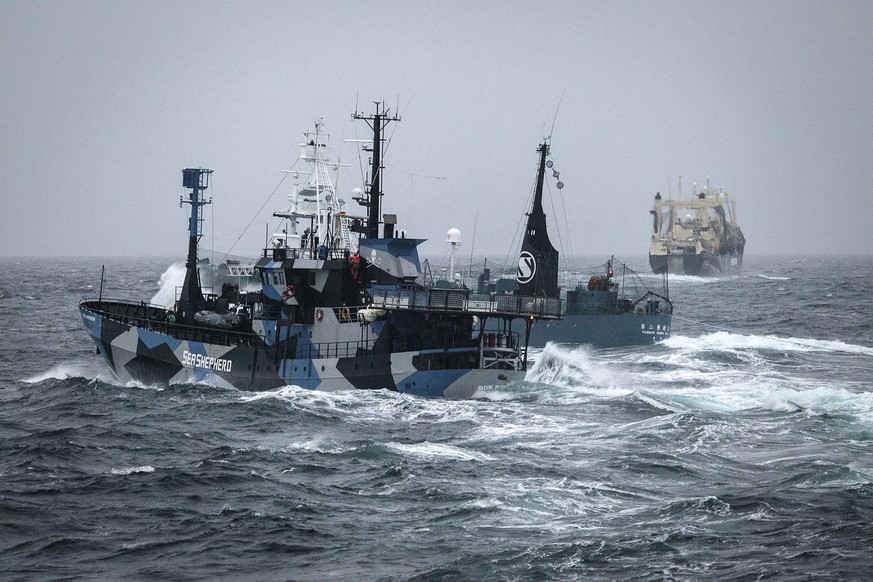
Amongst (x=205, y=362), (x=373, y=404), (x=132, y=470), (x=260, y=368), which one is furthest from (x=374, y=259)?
(x=132, y=470)

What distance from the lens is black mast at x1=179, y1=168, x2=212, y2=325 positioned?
141 feet

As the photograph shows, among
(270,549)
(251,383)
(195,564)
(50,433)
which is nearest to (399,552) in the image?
(270,549)

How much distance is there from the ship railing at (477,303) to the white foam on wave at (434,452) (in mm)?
7874

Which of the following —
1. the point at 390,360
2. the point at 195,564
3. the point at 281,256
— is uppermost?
the point at 281,256

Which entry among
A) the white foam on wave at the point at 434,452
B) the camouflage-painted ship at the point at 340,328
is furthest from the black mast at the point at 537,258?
the white foam on wave at the point at 434,452

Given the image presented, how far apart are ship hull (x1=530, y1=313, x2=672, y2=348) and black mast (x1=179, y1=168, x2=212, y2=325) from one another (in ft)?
80.5

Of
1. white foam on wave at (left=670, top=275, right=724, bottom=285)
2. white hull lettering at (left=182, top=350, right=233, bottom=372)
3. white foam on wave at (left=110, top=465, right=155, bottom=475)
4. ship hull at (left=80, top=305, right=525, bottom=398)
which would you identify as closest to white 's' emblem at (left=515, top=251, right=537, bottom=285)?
ship hull at (left=80, top=305, right=525, bottom=398)

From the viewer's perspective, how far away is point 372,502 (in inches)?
914

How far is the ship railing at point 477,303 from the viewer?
1426 inches

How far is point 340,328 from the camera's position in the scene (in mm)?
38469

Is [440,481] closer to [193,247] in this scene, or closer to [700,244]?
[193,247]

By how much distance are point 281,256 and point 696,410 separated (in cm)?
1601

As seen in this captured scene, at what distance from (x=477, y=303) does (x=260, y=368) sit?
8633mm

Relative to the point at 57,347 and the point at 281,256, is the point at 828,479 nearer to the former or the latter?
the point at 281,256
